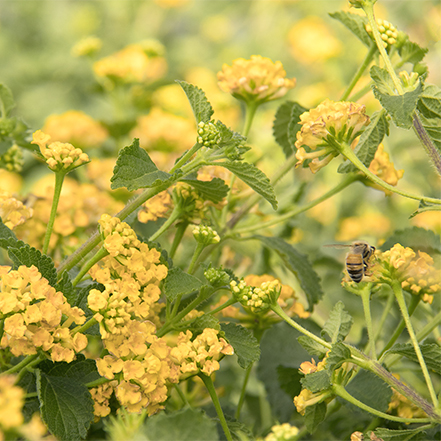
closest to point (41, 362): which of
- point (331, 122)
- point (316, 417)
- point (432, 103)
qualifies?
point (316, 417)

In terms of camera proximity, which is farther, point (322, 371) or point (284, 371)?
point (284, 371)

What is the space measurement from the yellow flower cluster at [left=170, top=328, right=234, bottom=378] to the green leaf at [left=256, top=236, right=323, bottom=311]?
9.2 inches

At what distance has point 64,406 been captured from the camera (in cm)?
61

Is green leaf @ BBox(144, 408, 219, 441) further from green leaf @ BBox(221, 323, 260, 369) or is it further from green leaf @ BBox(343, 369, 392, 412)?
green leaf @ BBox(343, 369, 392, 412)

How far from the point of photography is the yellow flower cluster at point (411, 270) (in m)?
0.66

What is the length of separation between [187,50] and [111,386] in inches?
86.5

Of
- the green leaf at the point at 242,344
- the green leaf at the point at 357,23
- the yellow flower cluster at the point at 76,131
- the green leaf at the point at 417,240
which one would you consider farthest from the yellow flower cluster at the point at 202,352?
the yellow flower cluster at the point at 76,131

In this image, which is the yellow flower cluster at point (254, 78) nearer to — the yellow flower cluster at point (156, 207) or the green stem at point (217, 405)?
the yellow flower cluster at point (156, 207)

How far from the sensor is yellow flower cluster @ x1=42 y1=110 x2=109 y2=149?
1.41 m

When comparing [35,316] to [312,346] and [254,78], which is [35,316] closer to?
[312,346]

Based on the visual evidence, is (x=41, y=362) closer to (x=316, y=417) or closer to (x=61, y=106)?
(x=316, y=417)

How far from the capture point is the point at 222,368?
1.06 metres

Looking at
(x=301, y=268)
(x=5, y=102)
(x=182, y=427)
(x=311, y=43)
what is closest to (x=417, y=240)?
(x=301, y=268)

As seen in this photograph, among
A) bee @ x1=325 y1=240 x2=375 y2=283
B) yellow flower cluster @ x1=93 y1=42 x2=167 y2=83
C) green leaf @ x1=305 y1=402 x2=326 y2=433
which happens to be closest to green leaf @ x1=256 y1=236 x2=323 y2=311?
bee @ x1=325 y1=240 x2=375 y2=283
